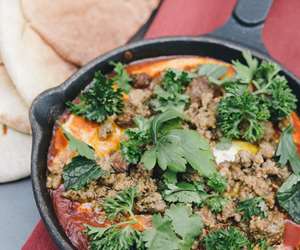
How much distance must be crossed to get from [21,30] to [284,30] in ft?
6.64

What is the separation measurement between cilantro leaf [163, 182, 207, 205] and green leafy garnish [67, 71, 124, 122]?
2.10ft

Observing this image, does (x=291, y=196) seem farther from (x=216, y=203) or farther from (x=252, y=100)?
(x=252, y=100)

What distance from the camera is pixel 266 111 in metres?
3.77

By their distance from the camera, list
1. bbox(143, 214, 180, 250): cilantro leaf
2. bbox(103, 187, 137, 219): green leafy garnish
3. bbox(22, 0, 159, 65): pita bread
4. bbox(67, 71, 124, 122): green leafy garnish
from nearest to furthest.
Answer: bbox(143, 214, 180, 250): cilantro leaf
bbox(103, 187, 137, 219): green leafy garnish
bbox(67, 71, 124, 122): green leafy garnish
bbox(22, 0, 159, 65): pita bread

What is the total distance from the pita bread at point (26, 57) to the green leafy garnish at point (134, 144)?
3.44ft

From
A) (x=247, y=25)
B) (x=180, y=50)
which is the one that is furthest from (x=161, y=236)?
(x=247, y=25)

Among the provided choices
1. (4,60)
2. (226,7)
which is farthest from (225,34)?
(4,60)

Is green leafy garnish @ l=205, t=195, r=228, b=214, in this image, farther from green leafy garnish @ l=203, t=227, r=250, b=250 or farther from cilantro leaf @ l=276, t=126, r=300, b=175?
cilantro leaf @ l=276, t=126, r=300, b=175

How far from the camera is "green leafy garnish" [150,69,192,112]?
3.82 meters

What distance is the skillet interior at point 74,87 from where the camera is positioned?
355cm

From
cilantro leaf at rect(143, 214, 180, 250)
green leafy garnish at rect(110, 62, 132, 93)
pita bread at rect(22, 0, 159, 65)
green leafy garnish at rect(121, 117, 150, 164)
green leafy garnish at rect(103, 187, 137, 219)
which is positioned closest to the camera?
cilantro leaf at rect(143, 214, 180, 250)

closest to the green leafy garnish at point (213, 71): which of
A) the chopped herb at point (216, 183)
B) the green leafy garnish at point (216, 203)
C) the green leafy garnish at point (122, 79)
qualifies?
the green leafy garnish at point (122, 79)

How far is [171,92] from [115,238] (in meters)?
1.03

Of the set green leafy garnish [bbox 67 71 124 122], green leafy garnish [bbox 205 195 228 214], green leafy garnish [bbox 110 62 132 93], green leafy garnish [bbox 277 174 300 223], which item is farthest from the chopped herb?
green leafy garnish [bbox 110 62 132 93]
